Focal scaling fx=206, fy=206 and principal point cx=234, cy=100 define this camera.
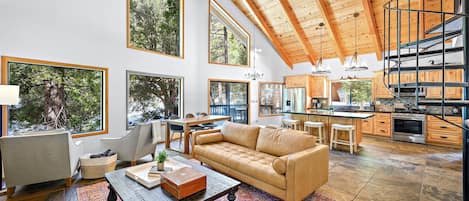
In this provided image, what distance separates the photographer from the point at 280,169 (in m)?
2.23

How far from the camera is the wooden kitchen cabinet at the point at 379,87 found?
20.3 ft

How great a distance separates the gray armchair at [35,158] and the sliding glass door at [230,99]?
4.21 metres

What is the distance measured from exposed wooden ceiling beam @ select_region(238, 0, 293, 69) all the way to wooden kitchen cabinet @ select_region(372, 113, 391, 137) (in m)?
3.72

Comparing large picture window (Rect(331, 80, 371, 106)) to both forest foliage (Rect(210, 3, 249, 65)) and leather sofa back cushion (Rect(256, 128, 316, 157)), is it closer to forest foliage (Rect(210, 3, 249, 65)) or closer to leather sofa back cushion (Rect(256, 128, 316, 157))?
forest foliage (Rect(210, 3, 249, 65))

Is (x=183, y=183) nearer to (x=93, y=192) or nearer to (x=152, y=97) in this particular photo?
(x=93, y=192)

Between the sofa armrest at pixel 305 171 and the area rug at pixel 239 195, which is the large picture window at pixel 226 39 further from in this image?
the sofa armrest at pixel 305 171

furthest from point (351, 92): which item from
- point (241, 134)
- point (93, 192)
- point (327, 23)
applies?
point (93, 192)

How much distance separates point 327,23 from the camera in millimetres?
5848

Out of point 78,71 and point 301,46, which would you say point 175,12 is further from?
point 301,46

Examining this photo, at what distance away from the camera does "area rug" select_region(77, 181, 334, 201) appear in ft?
8.32

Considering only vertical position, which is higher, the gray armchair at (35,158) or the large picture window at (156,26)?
the large picture window at (156,26)

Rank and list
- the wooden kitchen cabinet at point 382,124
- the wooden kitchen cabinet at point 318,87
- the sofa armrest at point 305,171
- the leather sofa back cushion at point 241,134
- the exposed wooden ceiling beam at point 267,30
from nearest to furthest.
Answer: the sofa armrest at point 305,171 < the leather sofa back cushion at point 241,134 < the wooden kitchen cabinet at point 382,124 < the exposed wooden ceiling beam at point 267,30 < the wooden kitchen cabinet at point 318,87

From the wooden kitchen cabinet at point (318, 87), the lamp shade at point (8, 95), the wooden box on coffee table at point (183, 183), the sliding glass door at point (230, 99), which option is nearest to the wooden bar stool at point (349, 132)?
the wooden kitchen cabinet at point (318, 87)

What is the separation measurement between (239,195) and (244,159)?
45 centimetres
